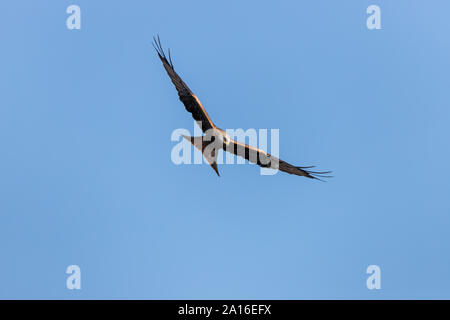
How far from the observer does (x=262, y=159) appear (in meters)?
17.3

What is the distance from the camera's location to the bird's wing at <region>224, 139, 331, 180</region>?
16.0 meters

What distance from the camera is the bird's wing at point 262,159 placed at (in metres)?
16.0

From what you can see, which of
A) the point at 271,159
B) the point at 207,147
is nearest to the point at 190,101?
the point at 207,147
